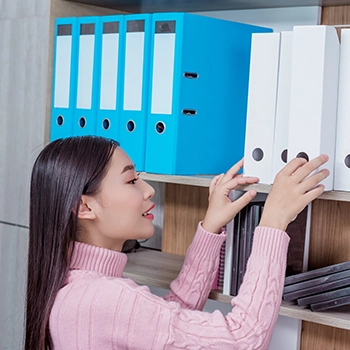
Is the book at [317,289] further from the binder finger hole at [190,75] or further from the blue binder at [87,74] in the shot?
the blue binder at [87,74]

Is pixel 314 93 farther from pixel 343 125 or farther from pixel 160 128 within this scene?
pixel 160 128

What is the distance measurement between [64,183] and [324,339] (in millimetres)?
807

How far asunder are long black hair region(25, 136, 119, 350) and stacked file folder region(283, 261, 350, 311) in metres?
0.49

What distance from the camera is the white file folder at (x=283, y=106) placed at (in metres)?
1.45

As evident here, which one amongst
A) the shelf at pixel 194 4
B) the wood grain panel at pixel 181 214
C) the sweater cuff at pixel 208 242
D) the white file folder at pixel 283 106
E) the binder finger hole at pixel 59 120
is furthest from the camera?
the wood grain panel at pixel 181 214

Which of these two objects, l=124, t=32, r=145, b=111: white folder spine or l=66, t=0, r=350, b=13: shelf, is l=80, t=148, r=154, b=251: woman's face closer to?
l=124, t=32, r=145, b=111: white folder spine

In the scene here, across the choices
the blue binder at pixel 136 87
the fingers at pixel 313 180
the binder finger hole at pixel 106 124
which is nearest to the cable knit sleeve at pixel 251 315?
the fingers at pixel 313 180

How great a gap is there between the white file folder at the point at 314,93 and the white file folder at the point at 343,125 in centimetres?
1

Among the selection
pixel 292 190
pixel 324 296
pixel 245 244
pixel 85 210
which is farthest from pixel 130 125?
pixel 324 296

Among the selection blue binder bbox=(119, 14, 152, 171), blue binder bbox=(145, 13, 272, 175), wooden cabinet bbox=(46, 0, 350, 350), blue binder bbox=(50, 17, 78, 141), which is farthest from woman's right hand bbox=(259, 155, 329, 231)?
blue binder bbox=(50, 17, 78, 141)

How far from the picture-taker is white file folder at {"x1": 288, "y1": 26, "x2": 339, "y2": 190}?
4.47 feet

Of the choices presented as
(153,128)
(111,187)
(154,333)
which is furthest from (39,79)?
(154,333)

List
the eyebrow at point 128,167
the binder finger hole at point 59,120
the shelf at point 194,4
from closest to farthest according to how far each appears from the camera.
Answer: the eyebrow at point 128,167 < the shelf at point 194,4 < the binder finger hole at point 59,120

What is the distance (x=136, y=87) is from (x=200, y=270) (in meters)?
0.47
